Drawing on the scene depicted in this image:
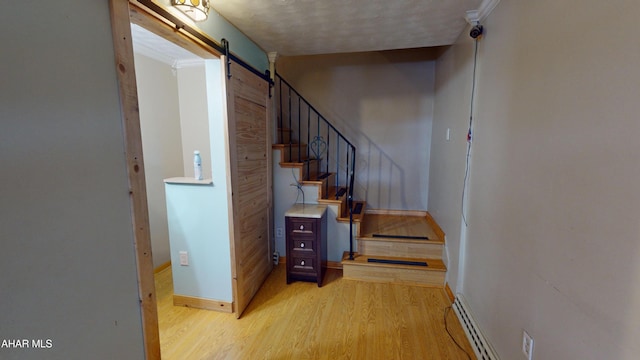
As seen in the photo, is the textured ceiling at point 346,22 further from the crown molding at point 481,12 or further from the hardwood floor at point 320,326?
the hardwood floor at point 320,326

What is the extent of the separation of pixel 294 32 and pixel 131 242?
1.95 m

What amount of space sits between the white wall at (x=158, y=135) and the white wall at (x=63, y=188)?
1.80 metres

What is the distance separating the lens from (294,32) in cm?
212

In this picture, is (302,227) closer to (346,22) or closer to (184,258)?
(184,258)

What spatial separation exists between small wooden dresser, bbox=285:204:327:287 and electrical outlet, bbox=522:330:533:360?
5.26ft

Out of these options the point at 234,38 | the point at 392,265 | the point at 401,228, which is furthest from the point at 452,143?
the point at 234,38

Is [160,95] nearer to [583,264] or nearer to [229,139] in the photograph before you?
[229,139]

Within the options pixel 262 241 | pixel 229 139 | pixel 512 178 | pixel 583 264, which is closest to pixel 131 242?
pixel 229 139

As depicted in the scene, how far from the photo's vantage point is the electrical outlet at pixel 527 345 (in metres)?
1.14

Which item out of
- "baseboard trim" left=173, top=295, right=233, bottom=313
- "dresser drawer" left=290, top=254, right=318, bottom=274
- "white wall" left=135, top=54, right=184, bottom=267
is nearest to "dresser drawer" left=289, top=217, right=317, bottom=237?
"dresser drawer" left=290, top=254, right=318, bottom=274

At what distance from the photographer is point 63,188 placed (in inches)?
33.1

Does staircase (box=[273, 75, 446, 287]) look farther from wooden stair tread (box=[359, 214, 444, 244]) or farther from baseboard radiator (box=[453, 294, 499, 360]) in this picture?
baseboard radiator (box=[453, 294, 499, 360])

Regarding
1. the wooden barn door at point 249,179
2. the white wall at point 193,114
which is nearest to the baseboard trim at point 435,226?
the wooden barn door at point 249,179

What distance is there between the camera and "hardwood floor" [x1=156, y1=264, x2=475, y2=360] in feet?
5.53
